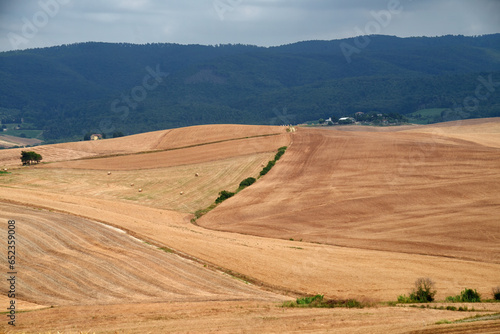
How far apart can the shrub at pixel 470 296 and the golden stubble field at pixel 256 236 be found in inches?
37.4

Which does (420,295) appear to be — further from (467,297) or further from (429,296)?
(467,297)

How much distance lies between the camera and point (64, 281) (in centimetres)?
3409

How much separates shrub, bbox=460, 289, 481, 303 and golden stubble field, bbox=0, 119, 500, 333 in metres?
0.95

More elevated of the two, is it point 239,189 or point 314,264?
point 239,189

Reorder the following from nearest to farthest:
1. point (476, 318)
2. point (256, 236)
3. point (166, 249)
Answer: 1. point (476, 318)
2. point (166, 249)
3. point (256, 236)

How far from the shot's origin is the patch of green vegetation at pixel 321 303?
28859mm

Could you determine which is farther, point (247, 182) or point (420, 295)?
point (247, 182)

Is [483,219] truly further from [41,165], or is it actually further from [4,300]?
[41,165]

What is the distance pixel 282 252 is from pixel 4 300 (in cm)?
1894

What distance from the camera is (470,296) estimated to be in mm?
30250

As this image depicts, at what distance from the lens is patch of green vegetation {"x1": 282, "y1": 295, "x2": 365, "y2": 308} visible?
28.9 metres

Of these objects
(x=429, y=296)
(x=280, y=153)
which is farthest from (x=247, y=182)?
(x=429, y=296)

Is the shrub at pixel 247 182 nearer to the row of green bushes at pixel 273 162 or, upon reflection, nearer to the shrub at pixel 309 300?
the row of green bushes at pixel 273 162

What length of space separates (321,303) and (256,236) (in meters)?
20.6
